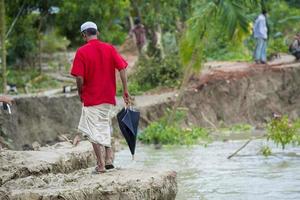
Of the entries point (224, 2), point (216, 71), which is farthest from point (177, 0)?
point (224, 2)

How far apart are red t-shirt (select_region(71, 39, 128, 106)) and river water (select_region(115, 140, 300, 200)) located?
2.39 meters

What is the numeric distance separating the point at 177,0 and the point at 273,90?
3.68 meters

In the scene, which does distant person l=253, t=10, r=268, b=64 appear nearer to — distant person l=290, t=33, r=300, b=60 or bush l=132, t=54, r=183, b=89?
distant person l=290, t=33, r=300, b=60

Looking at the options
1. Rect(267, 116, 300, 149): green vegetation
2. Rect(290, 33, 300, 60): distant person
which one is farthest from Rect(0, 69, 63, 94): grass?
Rect(267, 116, 300, 149): green vegetation

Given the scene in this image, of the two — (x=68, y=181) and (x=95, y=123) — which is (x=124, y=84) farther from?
(x=68, y=181)

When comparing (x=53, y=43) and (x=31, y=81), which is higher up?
(x=53, y=43)

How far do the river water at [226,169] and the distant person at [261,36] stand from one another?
648cm

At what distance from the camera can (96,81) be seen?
904cm

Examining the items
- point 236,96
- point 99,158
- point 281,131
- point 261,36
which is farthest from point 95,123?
point 261,36

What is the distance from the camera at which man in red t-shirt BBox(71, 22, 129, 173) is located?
901cm

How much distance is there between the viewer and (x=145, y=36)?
28906mm

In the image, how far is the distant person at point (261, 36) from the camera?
2430 centimetres

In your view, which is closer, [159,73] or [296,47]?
[159,73]

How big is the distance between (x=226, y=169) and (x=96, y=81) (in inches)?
209
